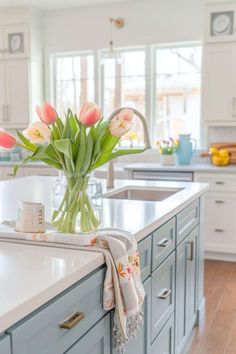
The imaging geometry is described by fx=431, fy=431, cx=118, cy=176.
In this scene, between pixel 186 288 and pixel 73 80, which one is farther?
pixel 73 80

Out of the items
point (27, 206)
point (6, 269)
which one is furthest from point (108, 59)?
point (6, 269)

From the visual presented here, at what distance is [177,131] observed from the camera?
5.12m

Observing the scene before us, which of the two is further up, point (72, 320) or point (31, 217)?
point (31, 217)

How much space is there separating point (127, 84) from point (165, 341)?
3776 mm

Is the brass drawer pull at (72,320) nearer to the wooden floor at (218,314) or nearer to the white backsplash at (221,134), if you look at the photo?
the wooden floor at (218,314)

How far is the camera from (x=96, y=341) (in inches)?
50.6

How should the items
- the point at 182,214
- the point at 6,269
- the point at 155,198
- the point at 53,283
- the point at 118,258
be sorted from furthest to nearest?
1. the point at 155,198
2. the point at 182,214
3. the point at 118,258
4. the point at 6,269
5. the point at 53,283

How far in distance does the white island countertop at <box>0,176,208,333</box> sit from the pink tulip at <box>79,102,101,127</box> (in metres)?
0.41

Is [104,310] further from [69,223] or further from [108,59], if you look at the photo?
[108,59]

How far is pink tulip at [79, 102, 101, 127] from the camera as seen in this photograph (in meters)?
1.38

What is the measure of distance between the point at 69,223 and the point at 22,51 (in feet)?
13.9

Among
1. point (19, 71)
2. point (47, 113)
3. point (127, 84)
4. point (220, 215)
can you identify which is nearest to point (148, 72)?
point (127, 84)

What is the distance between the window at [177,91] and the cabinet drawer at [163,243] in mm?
3092

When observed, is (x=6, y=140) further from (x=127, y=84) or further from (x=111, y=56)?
(x=127, y=84)
